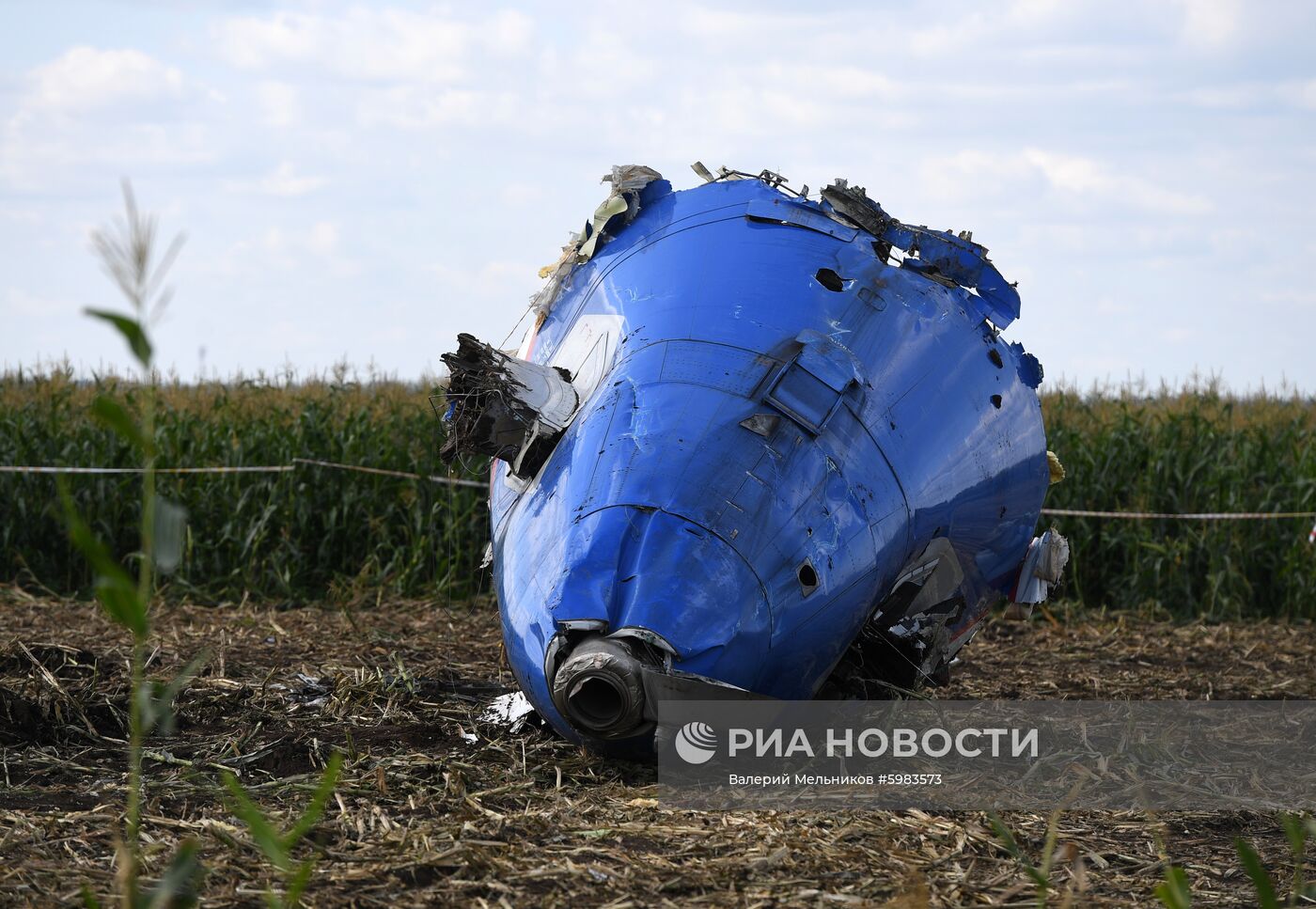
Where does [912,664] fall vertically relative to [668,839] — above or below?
above

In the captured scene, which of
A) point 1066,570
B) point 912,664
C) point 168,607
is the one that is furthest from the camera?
point 1066,570

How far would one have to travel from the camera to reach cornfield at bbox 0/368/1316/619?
39.8 feet

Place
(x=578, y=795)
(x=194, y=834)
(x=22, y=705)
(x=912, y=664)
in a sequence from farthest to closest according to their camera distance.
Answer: (x=22, y=705), (x=912, y=664), (x=578, y=795), (x=194, y=834)

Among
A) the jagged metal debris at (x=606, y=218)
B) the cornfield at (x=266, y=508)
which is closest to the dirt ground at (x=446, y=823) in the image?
the jagged metal debris at (x=606, y=218)

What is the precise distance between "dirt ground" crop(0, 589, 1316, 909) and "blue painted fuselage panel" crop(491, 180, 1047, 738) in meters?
0.49

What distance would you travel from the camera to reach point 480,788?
4613 mm

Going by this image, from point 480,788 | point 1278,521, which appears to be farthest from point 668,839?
point 1278,521

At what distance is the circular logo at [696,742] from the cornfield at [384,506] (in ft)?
22.7

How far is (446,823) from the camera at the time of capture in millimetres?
4062

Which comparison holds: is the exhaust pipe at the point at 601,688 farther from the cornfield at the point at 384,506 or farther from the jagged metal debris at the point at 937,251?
the cornfield at the point at 384,506

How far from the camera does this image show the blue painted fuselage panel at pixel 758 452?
4285 mm

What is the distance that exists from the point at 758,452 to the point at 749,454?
3 centimetres

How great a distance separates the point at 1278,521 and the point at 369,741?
10457 millimetres

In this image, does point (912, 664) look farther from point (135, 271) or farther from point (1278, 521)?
point (1278, 521)
